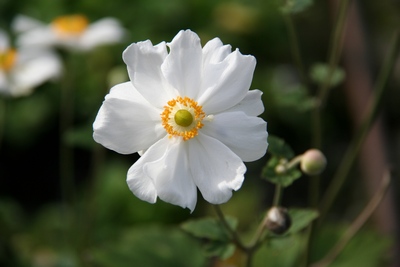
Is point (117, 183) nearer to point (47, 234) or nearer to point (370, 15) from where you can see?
point (47, 234)

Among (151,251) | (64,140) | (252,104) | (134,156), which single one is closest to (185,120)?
(252,104)

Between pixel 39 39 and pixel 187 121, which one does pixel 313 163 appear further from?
pixel 39 39

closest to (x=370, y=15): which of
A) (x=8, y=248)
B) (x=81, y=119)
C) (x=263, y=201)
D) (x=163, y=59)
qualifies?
(x=263, y=201)

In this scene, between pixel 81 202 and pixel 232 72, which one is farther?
pixel 81 202

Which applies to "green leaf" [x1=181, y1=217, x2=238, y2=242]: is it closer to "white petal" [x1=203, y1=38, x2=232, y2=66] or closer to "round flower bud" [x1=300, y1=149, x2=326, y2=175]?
"round flower bud" [x1=300, y1=149, x2=326, y2=175]

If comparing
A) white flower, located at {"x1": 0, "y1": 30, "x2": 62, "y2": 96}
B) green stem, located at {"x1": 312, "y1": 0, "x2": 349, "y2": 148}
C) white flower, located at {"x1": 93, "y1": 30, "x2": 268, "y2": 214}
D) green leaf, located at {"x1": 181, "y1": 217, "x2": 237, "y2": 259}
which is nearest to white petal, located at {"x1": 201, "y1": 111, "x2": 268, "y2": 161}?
white flower, located at {"x1": 93, "y1": 30, "x2": 268, "y2": 214}

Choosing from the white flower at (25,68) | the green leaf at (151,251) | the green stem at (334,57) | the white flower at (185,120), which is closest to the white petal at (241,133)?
the white flower at (185,120)
